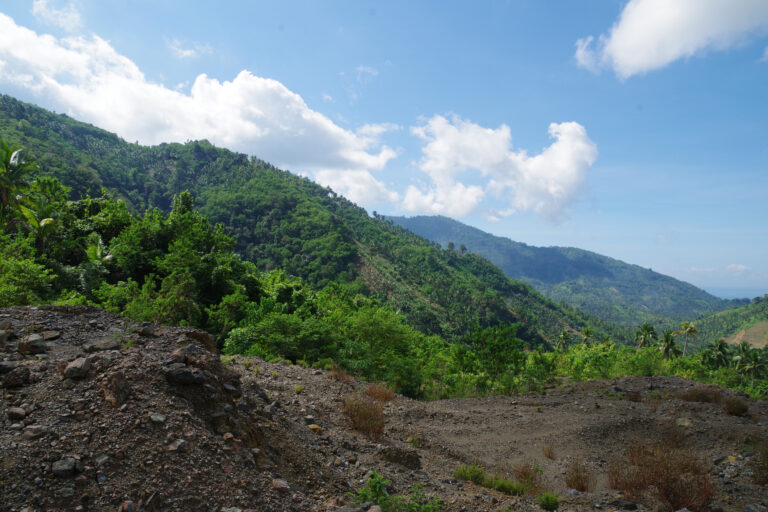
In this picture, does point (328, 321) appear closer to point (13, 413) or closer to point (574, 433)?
point (574, 433)

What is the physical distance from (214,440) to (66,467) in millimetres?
1445

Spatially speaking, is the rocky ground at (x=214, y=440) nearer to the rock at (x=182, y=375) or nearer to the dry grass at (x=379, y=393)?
the rock at (x=182, y=375)

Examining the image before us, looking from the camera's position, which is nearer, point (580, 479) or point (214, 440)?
point (214, 440)

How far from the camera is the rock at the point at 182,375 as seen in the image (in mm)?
5160

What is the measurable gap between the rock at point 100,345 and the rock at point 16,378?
3.27 ft

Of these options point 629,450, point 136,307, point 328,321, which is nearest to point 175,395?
point 629,450

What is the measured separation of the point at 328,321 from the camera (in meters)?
20.6

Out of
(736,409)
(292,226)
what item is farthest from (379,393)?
(292,226)

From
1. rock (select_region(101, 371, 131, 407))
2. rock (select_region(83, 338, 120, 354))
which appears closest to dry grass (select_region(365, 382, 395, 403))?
rock (select_region(83, 338, 120, 354))

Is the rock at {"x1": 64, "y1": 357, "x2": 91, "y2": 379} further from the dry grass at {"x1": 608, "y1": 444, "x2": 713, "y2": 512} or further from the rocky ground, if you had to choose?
the dry grass at {"x1": 608, "y1": 444, "x2": 713, "y2": 512}

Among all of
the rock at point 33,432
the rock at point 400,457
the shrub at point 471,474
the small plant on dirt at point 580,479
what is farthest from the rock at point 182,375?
the small plant on dirt at point 580,479

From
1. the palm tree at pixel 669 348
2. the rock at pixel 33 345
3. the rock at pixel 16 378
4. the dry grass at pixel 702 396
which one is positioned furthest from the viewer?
the palm tree at pixel 669 348

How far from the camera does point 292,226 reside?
120 meters

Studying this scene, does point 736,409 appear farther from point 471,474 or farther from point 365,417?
point 365,417
